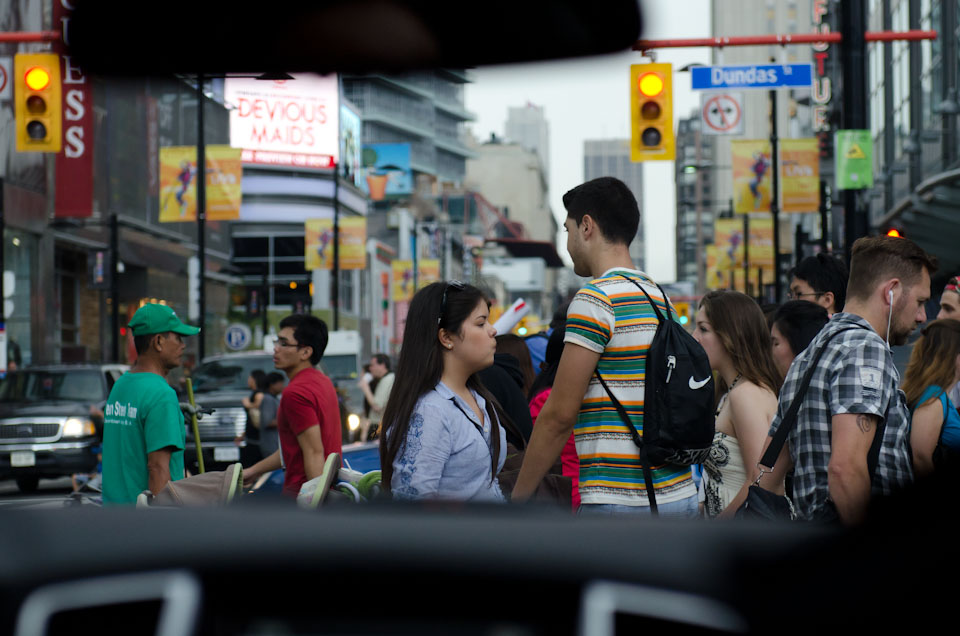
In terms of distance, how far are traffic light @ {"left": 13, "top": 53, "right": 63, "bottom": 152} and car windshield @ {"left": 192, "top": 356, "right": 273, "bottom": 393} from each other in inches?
198

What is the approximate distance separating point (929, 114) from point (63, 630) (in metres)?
36.5

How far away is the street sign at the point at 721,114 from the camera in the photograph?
19.4m

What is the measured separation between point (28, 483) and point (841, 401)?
671 inches

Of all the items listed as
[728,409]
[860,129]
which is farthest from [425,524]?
[860,129]

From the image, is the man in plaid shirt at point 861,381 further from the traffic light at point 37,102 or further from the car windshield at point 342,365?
the car windshield at point 342,365

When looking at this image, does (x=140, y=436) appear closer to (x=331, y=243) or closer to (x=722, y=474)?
(x=722, y=474)

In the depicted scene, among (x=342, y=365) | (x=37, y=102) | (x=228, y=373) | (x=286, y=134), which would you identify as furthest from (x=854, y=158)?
(x=286, y=134)

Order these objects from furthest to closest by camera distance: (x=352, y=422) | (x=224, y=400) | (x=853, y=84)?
(x=224, y=400) → (x=352, y=422) → (x=853, y=84)

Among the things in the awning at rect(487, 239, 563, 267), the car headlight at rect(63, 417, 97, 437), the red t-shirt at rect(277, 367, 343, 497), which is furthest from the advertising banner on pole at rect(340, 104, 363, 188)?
the awning at rect(487, 239, 563, 267)

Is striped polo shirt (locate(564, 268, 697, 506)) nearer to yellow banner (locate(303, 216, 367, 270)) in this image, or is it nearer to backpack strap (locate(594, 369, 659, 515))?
backpack strap (locate(594, 369, 659, 515))

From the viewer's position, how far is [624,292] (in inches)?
160

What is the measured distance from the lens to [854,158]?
1259cm

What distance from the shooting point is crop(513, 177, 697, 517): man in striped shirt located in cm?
391

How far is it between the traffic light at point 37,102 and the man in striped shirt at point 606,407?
11723 millimetres
